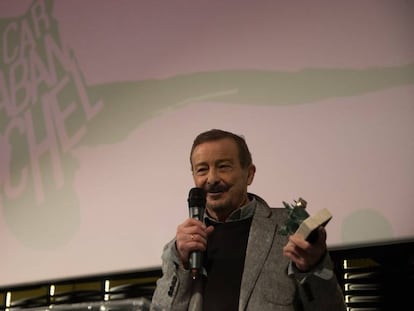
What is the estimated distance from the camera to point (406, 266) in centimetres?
262

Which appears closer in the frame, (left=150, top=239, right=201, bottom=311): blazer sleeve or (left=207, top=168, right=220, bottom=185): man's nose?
(left=150, top=239, right=201, bottom=311): blazer sleeve

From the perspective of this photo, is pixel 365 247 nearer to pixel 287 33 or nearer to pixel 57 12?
pixel 287 33

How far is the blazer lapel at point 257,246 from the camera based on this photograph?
6.48ft

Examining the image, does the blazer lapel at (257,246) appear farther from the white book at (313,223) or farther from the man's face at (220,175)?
the white book at (313,223)

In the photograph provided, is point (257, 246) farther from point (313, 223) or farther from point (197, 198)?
point (313, 223)

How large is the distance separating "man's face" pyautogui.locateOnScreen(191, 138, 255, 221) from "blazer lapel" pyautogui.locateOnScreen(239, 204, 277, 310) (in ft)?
0.30

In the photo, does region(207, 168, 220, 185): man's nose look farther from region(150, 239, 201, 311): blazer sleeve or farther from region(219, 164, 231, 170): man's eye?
region(150, 239, 201, 311): blazer sleeve

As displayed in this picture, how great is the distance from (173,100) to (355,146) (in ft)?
3.15

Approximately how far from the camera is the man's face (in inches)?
86.1

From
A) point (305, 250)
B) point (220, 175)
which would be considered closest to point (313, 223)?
point (305, 250)

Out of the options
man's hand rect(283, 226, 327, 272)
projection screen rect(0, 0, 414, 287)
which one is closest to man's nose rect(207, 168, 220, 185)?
man's hand rect(283, 226, 327, 272)

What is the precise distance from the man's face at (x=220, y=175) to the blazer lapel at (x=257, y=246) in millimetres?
90

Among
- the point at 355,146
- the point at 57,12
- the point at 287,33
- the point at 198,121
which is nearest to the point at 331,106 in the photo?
the point at 355,146

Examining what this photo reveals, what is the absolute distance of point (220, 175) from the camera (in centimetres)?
221
